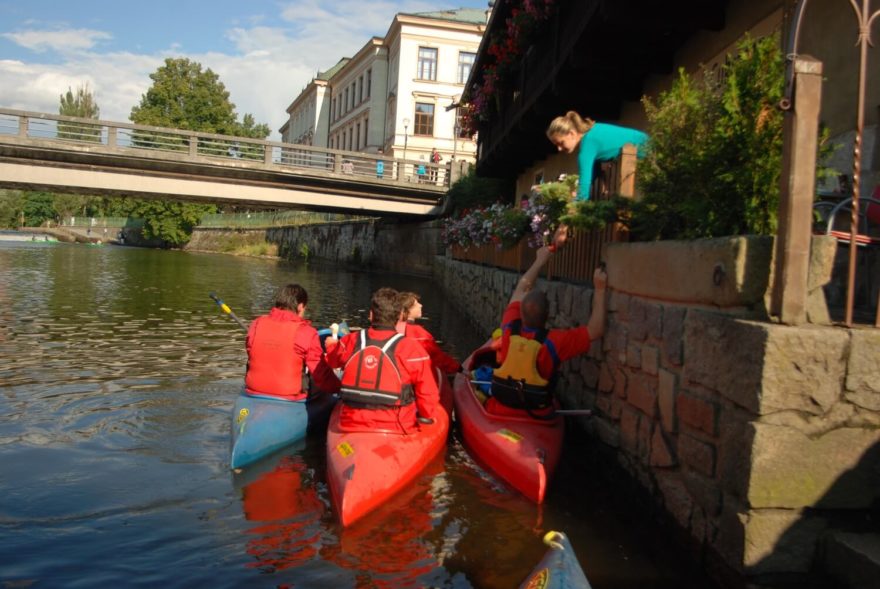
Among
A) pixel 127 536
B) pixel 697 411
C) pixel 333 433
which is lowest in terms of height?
pixel 127 536

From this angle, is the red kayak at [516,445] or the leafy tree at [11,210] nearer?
the red kayak at [516,445]

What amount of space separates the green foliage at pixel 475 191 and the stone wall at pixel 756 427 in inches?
698

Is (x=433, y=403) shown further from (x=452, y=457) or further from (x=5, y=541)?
(x=5, y=541)

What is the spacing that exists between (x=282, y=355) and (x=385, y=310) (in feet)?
5.01

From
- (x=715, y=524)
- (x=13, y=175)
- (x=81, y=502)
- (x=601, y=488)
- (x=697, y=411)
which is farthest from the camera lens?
(x=13, y=175)

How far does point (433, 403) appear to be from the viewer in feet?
18.6

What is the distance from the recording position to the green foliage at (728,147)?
4133 millimetres

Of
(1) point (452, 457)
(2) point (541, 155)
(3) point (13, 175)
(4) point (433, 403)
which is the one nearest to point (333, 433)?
(4) point (433, 403)

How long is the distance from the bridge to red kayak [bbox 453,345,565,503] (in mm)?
19720

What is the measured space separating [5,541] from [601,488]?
3922mm

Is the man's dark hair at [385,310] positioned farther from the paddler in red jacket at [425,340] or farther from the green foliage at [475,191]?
the green foliage at [475,191]

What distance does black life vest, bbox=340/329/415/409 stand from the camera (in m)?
5.20

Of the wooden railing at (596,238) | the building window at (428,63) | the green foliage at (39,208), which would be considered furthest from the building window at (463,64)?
the green foliage at (39,208)

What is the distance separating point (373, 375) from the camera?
5.19 m
